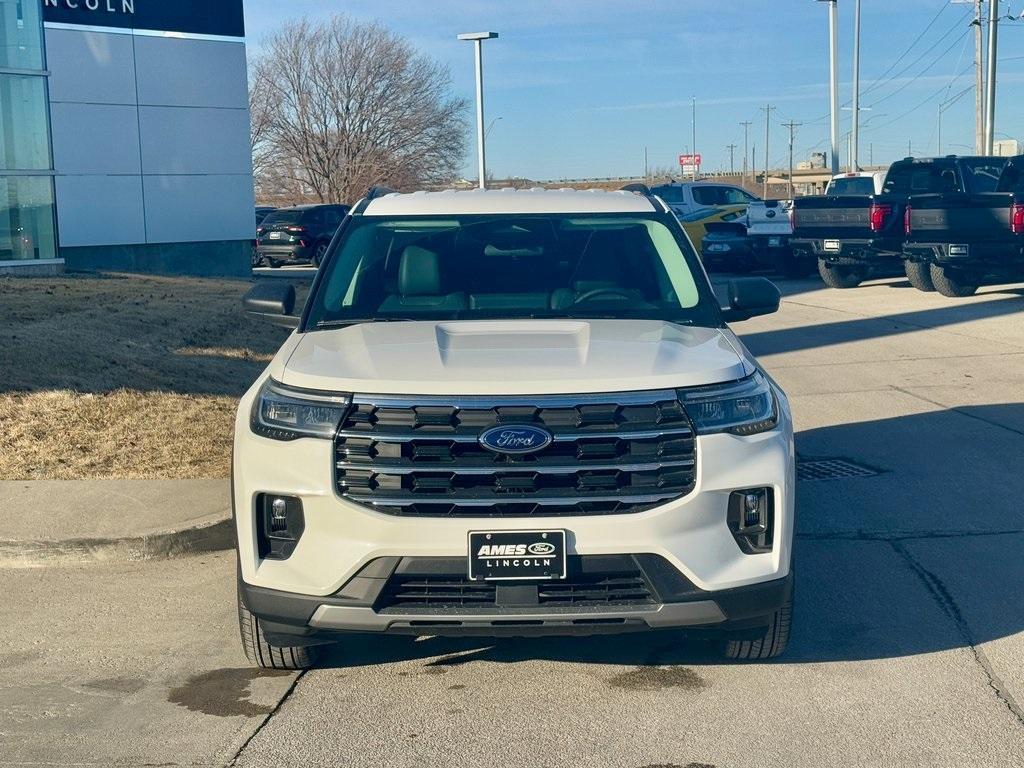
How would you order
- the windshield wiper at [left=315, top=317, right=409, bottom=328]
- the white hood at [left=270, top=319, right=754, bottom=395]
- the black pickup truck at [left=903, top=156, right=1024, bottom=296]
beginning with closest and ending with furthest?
the white hood at [left=270, top=319, right=754, bottom=395] → the windshield wiper at [left=315, top=317, right=409, bottom=328] → the black pickup truck at [left=903, top=156, right=1024, bottom=296]

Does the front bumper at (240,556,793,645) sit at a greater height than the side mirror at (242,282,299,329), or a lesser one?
lesser

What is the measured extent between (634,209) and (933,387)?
6741 millimetres

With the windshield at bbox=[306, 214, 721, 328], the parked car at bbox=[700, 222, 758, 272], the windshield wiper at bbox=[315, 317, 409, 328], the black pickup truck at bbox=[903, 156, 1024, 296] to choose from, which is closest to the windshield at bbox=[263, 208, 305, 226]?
the parked car at bbox=[700, 222, 758, 272]

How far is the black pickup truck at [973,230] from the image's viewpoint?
1923cm

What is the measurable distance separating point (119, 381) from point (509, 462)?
689 cm

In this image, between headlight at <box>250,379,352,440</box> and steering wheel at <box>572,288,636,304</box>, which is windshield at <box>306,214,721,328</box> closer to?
steering wheel at <box>572,288,636,304</box>

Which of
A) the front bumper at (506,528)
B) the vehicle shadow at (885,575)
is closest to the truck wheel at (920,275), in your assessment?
the vehicle shadow at (885,575)

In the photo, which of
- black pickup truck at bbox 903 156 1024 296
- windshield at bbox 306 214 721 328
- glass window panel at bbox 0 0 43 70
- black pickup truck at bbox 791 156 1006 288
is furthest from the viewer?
black pickup truck at bbox 791 156 1006 288

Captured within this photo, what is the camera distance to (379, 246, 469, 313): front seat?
5887 millimetres

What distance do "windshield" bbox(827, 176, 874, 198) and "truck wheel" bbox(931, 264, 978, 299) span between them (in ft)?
19.7

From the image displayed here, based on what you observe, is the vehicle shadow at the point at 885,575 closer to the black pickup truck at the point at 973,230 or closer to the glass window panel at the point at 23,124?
the black pickup truck at the point at 973,230

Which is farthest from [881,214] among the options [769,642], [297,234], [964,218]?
[769,642]

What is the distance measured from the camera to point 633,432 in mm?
4422

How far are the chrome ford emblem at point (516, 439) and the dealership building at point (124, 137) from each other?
1701 centimetres
